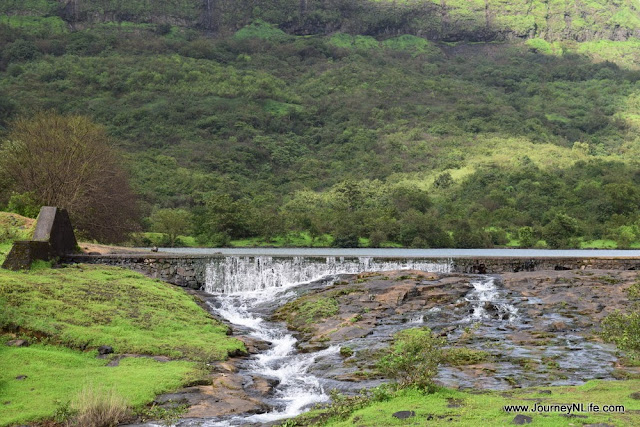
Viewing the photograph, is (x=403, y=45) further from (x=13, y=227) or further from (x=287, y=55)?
(x=13, y=227)

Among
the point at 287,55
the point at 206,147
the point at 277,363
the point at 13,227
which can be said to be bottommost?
the point at 277,363

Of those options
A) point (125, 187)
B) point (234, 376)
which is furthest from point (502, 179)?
point (234, 376)

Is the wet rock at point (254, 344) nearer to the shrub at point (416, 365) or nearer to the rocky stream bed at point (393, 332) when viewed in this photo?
the rocky stream bed at point (393, 332)

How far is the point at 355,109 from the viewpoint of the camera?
132 meters

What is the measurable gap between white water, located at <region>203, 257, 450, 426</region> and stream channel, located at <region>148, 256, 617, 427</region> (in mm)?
30

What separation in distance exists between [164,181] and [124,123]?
3260 centimetres

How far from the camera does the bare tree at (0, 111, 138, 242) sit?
38156 mm

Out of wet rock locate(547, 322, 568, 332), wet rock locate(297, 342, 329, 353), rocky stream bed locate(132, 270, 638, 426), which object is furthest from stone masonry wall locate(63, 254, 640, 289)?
wet rock locate(297, 342, 329, 353)

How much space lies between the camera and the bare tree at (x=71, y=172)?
38.2 m

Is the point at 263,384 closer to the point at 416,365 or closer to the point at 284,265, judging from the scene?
the point at 416,365

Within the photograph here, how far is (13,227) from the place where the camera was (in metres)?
27.8

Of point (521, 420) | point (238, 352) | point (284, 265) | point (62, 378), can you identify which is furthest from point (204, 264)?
point (521, 420)

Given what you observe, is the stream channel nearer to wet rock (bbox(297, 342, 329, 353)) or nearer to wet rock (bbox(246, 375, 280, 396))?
wet rock (bbox(246, 375, 280, 396))

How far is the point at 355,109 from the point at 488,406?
401ft
